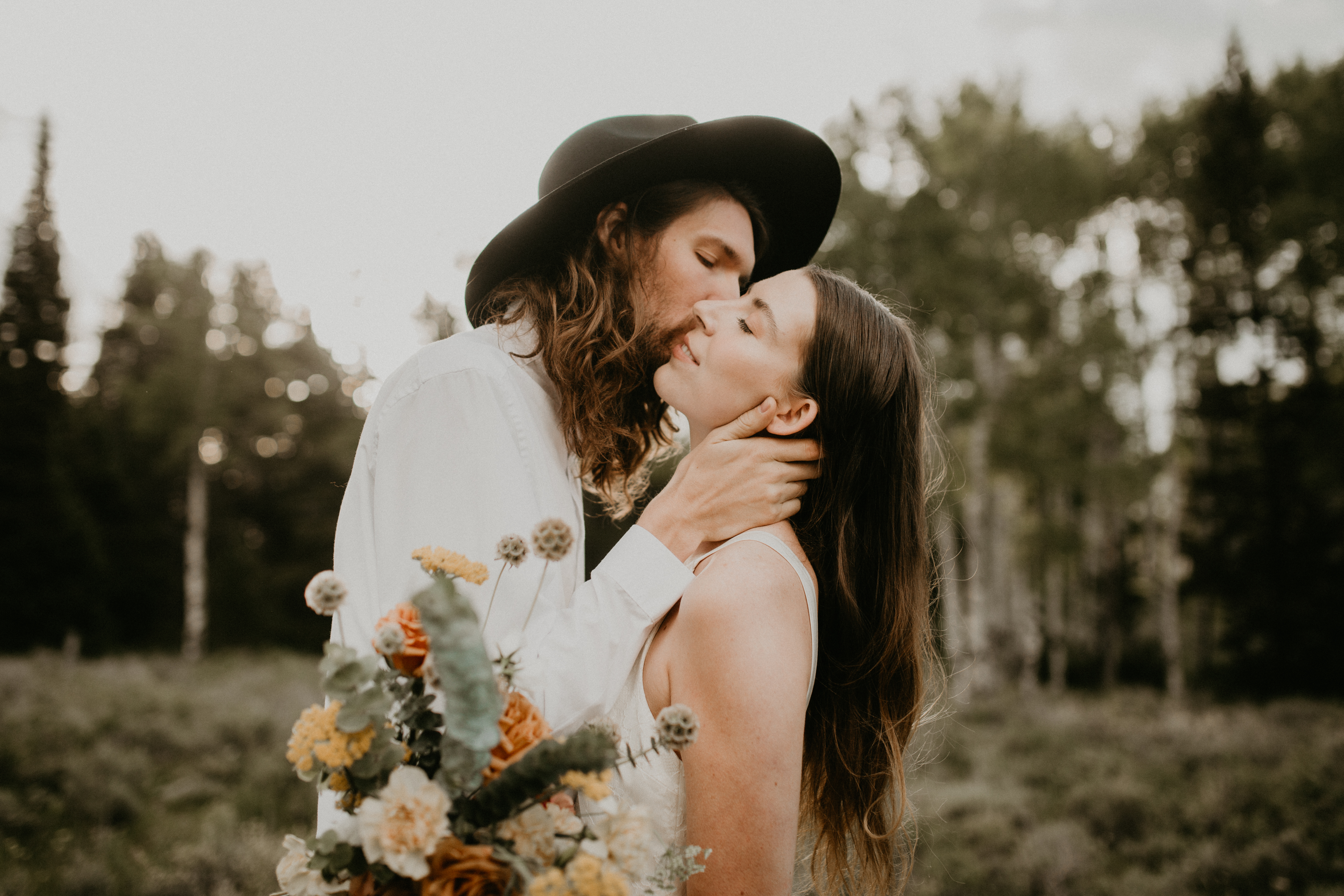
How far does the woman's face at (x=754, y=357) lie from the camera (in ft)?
7.73

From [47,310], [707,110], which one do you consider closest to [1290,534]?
[707,110]

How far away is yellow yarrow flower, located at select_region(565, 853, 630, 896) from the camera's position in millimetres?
914

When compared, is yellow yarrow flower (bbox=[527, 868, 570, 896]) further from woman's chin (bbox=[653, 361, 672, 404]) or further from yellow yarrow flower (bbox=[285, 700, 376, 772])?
woman's chin (bbox=[653, 361, 672, 404])

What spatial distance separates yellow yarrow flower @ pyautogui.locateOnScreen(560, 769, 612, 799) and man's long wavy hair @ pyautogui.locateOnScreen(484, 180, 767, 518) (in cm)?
153

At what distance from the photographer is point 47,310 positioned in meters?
21.8

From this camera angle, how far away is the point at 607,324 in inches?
104

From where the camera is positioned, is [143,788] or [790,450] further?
[143,788]

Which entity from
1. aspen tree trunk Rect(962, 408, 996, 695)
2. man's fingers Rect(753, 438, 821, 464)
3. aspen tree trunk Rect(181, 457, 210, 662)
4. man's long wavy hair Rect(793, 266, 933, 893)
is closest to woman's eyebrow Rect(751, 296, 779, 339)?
man's long wavy hair Rect(793, 266, 933, 893)

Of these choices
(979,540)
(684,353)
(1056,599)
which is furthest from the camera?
(1056,599)

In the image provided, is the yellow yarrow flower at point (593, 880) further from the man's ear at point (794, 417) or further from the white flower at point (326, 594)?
the man's ear at point (794, 417)

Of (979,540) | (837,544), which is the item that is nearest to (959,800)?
(837,544)

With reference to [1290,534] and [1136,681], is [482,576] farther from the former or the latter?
[1136,681]

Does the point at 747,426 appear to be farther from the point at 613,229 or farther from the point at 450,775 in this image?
the point at 450,775

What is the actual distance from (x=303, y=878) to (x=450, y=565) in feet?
1.69
